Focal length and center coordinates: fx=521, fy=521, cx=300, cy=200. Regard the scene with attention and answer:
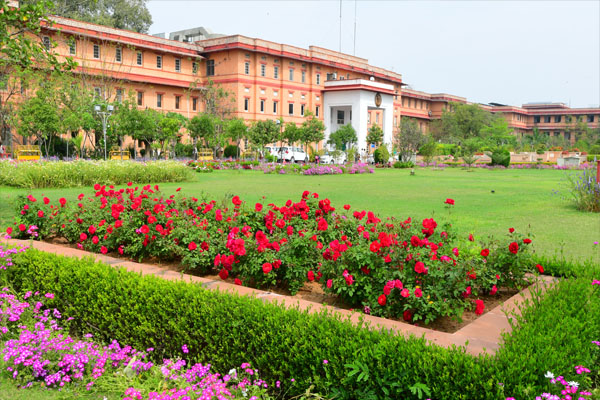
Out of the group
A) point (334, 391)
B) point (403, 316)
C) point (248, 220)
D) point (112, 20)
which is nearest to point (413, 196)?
point (248, 220)

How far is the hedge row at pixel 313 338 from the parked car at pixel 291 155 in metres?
35.2

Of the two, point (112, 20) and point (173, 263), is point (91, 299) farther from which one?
point (112, 20)

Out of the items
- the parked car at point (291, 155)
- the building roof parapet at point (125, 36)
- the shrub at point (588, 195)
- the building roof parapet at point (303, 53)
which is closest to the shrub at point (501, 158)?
the parked car at point (291, 155)

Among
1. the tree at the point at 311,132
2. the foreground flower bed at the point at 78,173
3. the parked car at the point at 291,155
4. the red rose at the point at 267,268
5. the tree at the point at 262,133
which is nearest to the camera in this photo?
the red rose at the point at 267,268

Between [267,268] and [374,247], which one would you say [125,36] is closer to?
[267,268]

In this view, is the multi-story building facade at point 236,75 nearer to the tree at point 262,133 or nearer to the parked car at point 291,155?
the parked car at point 291,155

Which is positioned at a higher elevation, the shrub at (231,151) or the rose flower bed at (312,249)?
the shrub at (231,151)

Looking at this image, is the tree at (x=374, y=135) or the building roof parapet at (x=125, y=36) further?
the tree at (x=374, y=135)

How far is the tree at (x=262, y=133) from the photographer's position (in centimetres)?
3728

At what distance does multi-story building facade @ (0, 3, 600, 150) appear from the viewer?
3569 cm

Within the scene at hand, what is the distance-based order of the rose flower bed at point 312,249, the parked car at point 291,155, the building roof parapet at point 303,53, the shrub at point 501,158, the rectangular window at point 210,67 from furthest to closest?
the rectangular window at point 210,67, the building roof parapet at point 303,53, the parked car at point 291,155, the shrub at point 501,158, the rose flower bed at point 312,249

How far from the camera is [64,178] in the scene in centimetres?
1455

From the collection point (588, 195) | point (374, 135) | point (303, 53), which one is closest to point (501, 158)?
point (374, 135)

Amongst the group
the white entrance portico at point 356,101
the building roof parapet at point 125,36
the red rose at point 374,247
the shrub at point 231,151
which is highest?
the building roof parapet at point 125,36
